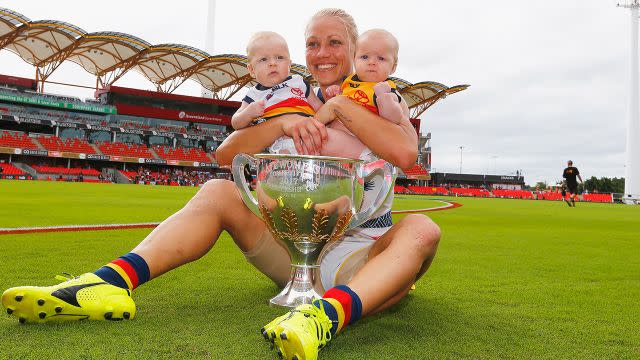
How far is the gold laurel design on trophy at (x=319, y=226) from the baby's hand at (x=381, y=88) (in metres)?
0.56

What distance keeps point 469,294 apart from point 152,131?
155 feet

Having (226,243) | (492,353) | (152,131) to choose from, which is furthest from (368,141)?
(152,131)

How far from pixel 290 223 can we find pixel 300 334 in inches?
20.4

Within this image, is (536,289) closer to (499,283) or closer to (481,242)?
(499,283)

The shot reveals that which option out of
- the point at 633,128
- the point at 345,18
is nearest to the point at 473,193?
the point at 633,128

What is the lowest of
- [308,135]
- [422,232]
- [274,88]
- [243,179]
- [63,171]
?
[63,171]

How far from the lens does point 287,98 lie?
211 centimetres

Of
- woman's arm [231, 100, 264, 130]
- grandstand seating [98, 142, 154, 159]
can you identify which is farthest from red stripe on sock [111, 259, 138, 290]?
grandstand seating [98, 142, 154, 159]

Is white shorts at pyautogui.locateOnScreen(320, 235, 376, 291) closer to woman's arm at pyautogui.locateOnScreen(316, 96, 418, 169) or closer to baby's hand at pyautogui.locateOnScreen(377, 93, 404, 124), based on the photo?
woman's arm at pyautogui.locateOnScreen(316, 96, 418, 169)

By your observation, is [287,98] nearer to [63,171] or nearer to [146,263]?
[146,263]

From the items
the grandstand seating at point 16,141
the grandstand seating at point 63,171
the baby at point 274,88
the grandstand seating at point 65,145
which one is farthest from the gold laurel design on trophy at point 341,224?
the grandstand seating at point 65,145

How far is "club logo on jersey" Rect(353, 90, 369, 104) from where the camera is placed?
2.01 m

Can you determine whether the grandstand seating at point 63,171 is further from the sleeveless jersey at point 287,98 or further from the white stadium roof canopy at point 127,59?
the sleeveless jersey at point 287,98

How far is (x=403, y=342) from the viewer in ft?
5.52
